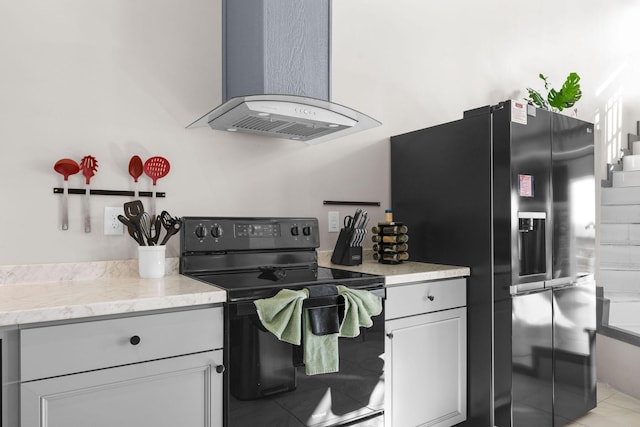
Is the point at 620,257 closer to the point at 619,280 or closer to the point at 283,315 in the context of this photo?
the point at 619,280

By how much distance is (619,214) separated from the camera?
12.4 ft

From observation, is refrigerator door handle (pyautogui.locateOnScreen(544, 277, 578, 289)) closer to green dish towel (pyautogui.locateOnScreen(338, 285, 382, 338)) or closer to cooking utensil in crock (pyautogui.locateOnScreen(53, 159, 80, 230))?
green dish towel (pyautogui.locateOnScreen(338, 285, 382, 338))

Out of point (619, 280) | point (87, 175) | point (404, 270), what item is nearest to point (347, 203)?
point (404, 270)

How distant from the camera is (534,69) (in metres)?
3.66

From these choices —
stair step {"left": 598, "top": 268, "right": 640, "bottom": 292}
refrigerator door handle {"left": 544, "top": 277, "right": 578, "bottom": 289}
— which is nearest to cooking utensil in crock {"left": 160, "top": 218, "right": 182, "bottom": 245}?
refrigerator door handle {"left": 544, "top": 277, "right": 578, "bottom": 289}

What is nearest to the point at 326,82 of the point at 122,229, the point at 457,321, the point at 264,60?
the point at 264,60

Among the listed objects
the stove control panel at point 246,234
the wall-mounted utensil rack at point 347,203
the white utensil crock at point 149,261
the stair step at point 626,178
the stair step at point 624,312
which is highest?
the stair step at point 626,178

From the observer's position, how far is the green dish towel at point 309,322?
5.02 ft

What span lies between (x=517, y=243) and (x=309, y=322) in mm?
1159

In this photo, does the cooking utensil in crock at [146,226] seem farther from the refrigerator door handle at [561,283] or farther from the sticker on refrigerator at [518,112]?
the refrigerator door handle at [561,283]

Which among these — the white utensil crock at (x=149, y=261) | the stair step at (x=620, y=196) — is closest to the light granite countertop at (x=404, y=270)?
the white utensil crock at (x=149, y=261)

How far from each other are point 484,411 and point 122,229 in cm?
190

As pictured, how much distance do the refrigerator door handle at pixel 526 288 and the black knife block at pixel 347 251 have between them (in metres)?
0.74

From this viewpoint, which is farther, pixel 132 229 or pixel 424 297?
pixel 424 297
